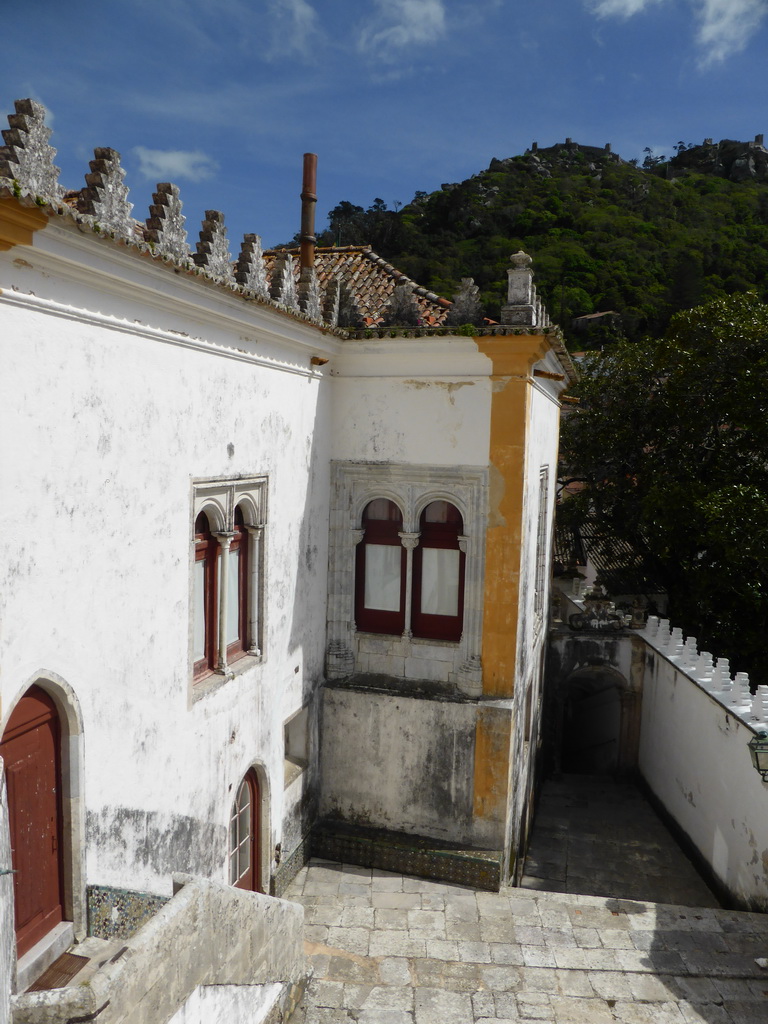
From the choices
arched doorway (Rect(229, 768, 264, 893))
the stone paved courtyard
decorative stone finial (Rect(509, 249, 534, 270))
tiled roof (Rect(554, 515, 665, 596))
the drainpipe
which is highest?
the drainpipe

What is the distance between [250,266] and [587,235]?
54.3 meters

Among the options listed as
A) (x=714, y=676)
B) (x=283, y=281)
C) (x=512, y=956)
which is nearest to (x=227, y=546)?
(x=283, y=281)

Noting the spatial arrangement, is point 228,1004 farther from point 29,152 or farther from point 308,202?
point 308,202

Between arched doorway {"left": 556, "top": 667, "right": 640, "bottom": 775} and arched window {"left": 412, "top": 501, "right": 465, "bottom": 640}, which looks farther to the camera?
arched doorway {"left": 556, "top": 667, "right": 640, "bottom": 775}

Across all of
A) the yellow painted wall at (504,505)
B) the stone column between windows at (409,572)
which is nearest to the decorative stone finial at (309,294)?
the yellow painted wall at (504,505)

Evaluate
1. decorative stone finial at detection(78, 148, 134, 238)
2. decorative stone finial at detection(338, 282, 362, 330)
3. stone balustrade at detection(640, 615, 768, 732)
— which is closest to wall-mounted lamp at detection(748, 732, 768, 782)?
stone balustrade at detection(640, 615, 768, 732)

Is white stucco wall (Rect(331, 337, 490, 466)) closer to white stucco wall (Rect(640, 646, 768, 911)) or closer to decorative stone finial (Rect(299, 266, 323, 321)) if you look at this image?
decorative stone finial (Rect(299, 266, 323, 321))

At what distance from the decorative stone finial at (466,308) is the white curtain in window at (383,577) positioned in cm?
316

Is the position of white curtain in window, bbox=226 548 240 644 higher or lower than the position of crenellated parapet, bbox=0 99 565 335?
lower

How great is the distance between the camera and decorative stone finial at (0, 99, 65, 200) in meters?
4.45

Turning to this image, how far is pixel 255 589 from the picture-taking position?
8500 mm

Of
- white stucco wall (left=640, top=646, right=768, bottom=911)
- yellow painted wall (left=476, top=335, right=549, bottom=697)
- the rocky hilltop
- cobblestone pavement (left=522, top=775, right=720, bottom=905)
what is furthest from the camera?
the rocky hilltop

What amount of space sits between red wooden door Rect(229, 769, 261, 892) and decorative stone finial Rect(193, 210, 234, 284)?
545 cm

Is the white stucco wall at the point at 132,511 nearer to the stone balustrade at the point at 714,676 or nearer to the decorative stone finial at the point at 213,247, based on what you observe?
the decorative stone finial at the point at 213,247
